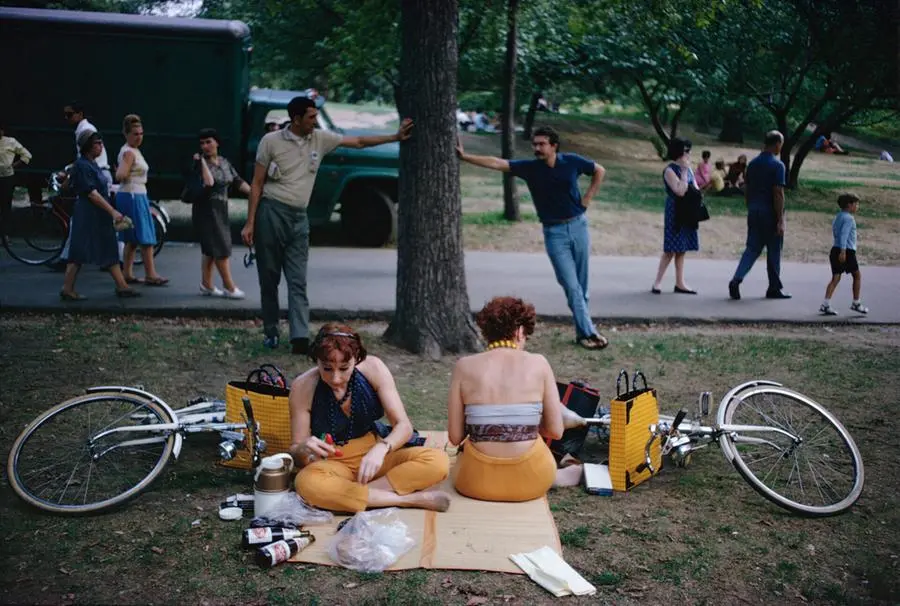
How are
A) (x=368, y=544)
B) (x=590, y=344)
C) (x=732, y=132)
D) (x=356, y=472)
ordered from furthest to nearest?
(x=732, y=132) → (x=590, y=344) → (x=356, y=472) → (x=368, y=544)

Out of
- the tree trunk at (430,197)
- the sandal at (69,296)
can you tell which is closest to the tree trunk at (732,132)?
the tree trunk at (430,197)

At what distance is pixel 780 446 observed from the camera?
5.64m

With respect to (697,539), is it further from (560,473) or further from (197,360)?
(197,360)

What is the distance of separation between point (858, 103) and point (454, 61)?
13.7m

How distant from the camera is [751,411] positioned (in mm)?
5629

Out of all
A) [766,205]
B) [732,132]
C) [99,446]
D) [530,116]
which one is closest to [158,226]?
[99,446]

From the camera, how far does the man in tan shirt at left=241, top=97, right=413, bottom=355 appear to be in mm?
7633

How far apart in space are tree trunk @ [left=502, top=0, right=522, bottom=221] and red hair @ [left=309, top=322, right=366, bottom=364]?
10246mm

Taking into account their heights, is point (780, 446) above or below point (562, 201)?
below

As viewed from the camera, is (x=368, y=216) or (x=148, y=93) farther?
(x=368, y=216)

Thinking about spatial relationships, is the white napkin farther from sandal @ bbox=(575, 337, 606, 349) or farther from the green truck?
the green truck

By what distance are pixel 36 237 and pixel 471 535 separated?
35.3 ft

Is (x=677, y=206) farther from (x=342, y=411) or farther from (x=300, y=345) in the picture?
(x=342, y=411)

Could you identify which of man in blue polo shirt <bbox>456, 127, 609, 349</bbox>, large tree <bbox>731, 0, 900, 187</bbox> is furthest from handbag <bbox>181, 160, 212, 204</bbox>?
large tree <bbox>731, 0, 900, 187</bbox>
